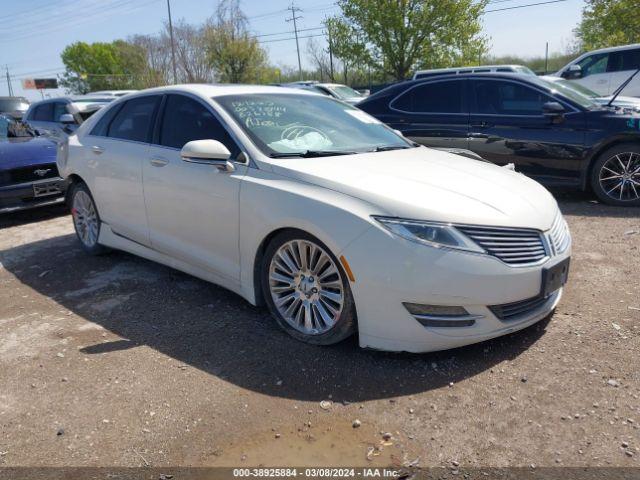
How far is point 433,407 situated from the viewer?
8.89ft

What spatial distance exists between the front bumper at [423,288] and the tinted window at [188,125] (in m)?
1.39

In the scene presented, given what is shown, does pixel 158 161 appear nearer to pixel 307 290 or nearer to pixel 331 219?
pixel 307 290

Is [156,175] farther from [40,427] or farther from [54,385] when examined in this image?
[40,427]

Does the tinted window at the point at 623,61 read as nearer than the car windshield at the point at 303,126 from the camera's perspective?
No

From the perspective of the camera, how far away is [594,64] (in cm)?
1284

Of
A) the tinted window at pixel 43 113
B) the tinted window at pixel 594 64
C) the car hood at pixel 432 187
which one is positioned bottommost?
the car hood at pixel 432 187

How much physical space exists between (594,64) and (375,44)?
61.4 ft

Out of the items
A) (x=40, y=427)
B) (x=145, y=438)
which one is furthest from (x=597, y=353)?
(x=40, y=427)

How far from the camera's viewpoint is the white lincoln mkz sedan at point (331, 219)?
2.88 meters

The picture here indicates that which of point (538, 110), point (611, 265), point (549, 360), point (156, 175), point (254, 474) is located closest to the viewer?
point (254, 474)

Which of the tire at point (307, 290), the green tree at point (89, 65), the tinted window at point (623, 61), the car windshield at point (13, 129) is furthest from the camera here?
the green tree at point (89, 65)

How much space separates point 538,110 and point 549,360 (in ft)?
15.6

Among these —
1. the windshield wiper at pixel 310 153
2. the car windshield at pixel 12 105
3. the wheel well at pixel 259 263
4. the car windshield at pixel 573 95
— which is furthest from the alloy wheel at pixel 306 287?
the car windshield at pixel 12 105

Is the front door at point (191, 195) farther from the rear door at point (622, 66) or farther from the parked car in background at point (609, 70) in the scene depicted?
the rear door at point (622, 66)
